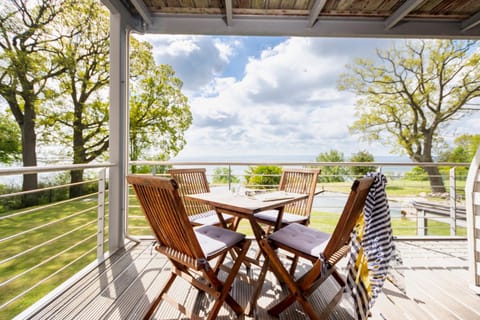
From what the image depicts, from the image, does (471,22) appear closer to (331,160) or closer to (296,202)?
(296,202)

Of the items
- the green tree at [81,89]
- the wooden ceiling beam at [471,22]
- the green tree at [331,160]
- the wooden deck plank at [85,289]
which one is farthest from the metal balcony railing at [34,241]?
the green tree at [331,160]

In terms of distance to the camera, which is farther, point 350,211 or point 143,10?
point 143,10

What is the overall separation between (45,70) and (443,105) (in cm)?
1212

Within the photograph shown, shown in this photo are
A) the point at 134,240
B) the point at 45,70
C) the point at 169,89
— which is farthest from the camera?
the point at 169,89

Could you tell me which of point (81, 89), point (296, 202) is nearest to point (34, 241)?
point (81, 89)

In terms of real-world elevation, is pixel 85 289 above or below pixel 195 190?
below

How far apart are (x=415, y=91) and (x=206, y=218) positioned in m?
9.09

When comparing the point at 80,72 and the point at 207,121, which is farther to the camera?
the point at 207,121

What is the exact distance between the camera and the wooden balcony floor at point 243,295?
1567 mm

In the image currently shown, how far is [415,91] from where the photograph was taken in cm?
788

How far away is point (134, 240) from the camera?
2736 mm

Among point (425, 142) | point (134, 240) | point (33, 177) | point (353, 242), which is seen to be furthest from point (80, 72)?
point (425, 142)

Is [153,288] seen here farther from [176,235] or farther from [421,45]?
[421,45]

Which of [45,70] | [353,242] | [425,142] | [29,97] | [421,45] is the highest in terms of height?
[421,45]
